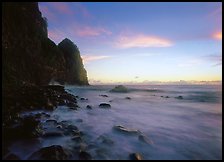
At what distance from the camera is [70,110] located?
12578mm

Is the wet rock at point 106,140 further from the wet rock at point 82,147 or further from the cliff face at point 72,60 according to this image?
the cliff face at point 72,60

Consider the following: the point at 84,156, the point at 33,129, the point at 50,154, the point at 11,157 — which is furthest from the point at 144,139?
the point at 11,157

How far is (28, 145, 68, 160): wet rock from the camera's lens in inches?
196

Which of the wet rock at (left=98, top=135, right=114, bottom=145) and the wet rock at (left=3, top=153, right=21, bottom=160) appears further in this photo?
the wet rock at (left=98, top=135, right=114, bottom=145)

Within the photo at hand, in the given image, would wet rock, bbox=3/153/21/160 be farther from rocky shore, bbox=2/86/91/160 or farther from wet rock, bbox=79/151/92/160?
wet rock, bbox=79/151/92/160

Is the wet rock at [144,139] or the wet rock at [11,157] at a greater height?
the wet rock at [11,157]

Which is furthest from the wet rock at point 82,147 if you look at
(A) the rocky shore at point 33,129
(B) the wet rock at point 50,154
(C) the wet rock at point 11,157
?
(C) the wet rock at point 11,157

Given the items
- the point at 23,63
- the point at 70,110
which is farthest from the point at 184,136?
the point at 23,63

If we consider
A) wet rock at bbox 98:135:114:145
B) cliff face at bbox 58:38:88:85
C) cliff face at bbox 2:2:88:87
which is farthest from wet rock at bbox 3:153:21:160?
cliff face at bbox 58:38:88:85

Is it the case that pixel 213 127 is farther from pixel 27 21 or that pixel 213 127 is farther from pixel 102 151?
pixel 27 21

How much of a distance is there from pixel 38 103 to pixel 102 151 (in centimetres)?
687

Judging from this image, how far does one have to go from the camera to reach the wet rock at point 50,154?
16.3 feet

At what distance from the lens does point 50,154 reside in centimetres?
502

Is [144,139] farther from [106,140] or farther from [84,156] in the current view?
[84,156]
